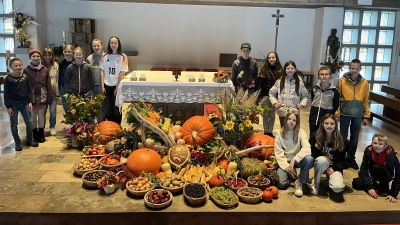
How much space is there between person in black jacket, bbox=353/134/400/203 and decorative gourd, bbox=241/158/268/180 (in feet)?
3.65

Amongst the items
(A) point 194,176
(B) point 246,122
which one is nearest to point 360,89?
(B) point 246,122

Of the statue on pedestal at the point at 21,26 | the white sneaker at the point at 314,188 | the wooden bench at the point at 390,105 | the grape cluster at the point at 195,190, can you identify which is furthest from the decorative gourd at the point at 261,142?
the statue on pedestal at the point at 21,26

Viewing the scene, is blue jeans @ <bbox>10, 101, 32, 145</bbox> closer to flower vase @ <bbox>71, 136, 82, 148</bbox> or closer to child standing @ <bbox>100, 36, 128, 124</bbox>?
flower vase @ <bbox>71, 136, 82, 148</bbox>

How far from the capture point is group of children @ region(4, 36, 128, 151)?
5.47m

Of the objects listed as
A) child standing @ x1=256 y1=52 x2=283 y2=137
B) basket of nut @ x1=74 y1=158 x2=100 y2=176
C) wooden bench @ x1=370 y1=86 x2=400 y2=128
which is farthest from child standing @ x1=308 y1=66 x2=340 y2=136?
wooden bench @ x1=370 y1=86 x2=400 y2=128

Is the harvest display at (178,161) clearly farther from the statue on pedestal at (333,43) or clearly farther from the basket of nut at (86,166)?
the statue on pedestal at (333,43)

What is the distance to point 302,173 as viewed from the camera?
430cm

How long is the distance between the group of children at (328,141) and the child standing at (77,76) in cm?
295

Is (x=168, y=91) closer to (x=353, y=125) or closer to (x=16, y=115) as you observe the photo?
(x=16, y=115)

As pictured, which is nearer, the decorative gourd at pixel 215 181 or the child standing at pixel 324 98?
the decorative gourd at pixel 215 181

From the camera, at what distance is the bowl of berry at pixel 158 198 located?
3836 millimetres

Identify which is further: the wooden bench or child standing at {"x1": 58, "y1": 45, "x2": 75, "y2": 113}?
the wooden bench

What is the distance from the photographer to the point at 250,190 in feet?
13.8

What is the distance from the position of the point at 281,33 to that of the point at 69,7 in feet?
19.8
